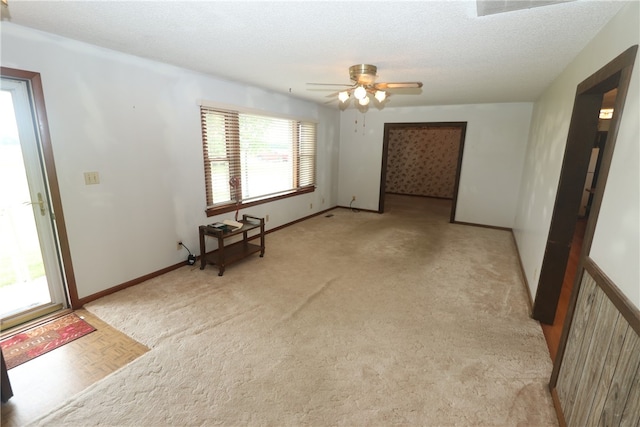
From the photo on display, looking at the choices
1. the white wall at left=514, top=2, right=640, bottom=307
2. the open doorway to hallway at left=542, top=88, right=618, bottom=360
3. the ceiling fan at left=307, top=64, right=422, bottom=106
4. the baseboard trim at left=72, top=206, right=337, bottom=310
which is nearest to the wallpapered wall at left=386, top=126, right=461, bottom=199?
the open doorway to hallway at left=542, top=88, right=618, bottom=360

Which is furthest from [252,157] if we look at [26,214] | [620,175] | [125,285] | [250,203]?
[620,175]

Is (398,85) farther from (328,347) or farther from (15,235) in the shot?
(15,235)

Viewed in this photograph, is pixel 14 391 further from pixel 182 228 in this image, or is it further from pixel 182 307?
pixel 182 228

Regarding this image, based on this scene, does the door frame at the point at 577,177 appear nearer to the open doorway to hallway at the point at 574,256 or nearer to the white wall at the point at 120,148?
the open doorway to hallway at the point at 574,256

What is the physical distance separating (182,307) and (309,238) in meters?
2.27

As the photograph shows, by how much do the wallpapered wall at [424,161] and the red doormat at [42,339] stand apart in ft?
24.4

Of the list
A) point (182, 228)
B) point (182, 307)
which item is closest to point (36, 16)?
point (182, 228)

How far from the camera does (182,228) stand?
11.1ft

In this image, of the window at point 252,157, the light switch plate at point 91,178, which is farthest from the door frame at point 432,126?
the light switch plate at point 91,178

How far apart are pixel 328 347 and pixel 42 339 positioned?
2119 millimetres

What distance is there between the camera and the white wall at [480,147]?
193 inches

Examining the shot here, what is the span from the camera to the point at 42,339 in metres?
2.17

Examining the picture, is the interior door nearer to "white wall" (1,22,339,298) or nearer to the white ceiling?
"white wall" (1,22,339,298)

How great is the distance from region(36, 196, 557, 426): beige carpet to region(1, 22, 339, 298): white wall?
0.40 meters
